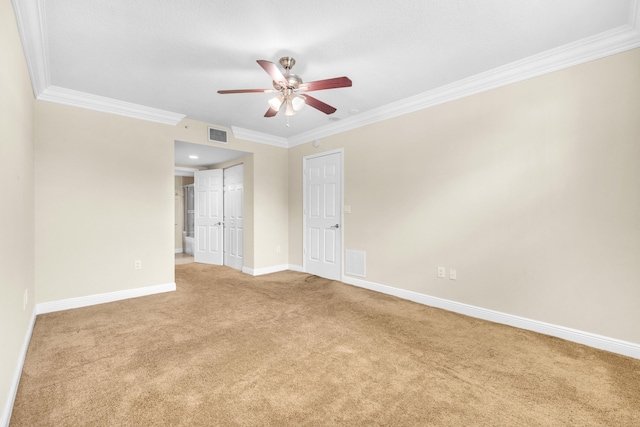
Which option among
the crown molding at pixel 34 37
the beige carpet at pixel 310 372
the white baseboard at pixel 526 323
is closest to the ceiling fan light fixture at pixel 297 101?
the crown molding at pixel 34 37

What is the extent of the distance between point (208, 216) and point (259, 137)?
2.21m

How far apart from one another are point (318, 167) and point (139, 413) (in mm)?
3950

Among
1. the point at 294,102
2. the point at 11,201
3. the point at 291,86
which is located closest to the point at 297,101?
the point at 294,102

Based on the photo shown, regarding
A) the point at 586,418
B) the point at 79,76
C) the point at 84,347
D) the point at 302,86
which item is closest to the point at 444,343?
the point at 586,418

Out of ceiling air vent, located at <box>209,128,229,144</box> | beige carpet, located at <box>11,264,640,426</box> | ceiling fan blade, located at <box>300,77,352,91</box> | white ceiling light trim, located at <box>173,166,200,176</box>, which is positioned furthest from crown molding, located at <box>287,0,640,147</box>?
white ceiling light trim, located at <box>173,166,200,176</box>

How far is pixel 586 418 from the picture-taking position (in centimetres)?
159

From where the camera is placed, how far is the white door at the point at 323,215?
463 centimetres

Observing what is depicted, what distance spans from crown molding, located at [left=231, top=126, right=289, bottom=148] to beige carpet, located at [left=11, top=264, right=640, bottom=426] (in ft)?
9.46

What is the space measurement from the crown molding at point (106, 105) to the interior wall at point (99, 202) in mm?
67

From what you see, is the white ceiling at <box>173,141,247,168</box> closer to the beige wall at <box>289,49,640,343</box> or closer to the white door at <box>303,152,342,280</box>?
the white door at <box>303,152,342,280</box>

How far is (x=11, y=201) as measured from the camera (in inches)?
73.4

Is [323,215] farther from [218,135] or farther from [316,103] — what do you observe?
[316,103]

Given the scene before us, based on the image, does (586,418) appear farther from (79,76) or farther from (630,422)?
(79,76)

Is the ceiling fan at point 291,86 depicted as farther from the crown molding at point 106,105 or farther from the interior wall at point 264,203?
the interior wall at point 264,203
